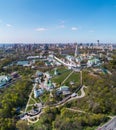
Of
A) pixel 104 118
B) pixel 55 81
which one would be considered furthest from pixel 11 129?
pixel 55 81

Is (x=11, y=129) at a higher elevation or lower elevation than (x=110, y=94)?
lower

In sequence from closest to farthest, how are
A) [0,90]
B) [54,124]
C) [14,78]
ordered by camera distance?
[54,124], [0,90], [14,78]

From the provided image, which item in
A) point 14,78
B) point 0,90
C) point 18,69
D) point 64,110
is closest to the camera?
point 64,110

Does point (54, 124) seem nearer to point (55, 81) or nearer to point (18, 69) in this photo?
point (55, 81)

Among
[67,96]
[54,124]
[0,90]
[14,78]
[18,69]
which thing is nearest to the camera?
[54,124]

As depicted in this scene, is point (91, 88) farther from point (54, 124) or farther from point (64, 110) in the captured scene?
point (54, 124)

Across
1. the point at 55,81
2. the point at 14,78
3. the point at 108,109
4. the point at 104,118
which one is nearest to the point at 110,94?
the point at 108,109

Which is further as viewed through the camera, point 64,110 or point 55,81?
point 55,81

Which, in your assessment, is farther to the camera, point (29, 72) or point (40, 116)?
point (29, 72)

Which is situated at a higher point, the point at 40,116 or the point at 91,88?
the point at 91,88
